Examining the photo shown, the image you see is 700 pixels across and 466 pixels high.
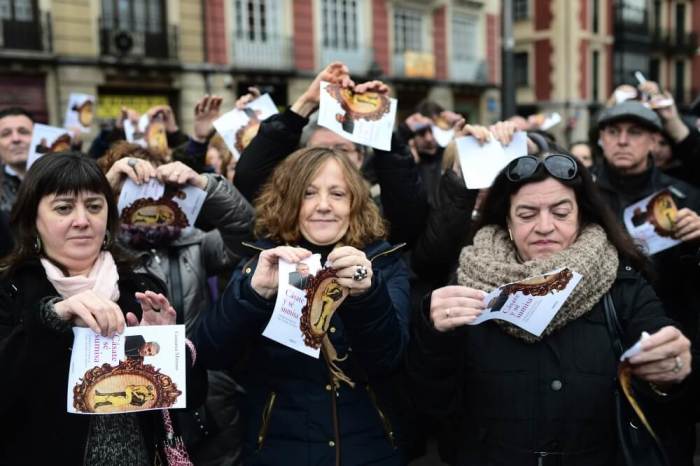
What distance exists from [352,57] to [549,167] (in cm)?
A: 1856

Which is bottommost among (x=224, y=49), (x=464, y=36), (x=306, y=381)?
(x=306, y=381)

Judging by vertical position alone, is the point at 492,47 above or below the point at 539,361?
above

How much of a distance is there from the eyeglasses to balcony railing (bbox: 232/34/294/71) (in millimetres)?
16250

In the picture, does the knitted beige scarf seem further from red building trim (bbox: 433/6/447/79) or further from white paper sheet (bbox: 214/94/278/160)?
red building trim (bbox: 433/6/447/79)

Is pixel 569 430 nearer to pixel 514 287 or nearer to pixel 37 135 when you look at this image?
pixel 514 287

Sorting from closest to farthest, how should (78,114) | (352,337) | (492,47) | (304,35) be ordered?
(352,337)
(78,114)
(304,35)
(492,47)

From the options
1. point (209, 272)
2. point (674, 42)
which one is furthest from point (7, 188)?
point (674, 42)

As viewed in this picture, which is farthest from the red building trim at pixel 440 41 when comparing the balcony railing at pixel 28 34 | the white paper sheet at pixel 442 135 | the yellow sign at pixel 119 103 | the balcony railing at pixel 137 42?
the white paper sheet at pixel 442 135

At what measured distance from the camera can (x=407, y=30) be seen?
2162cm

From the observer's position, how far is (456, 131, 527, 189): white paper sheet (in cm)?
271

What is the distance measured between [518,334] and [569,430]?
1.03 feet

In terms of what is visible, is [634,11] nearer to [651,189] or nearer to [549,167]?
[651,189]

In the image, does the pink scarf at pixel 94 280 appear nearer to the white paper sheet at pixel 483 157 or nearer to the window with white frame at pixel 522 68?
the white paper sheet at pixel 483 157

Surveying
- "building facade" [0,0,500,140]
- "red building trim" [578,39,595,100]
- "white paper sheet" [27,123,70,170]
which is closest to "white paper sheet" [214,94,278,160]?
"white paper sheet" [27,123,70,170]
